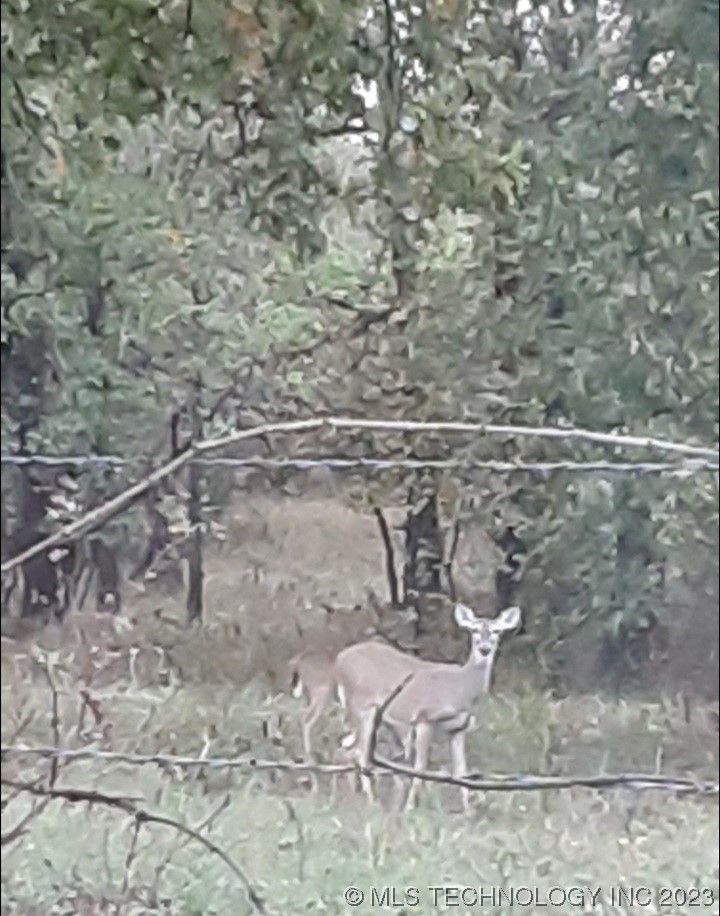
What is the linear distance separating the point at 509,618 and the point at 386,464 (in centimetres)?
12

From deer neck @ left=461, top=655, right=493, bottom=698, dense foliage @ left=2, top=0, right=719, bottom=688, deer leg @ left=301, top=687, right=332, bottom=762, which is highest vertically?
dense foliage @ left=2, top=0, right=719, bottom=688

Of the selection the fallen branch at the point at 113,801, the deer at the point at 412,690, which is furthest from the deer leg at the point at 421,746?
the fallen branch at the point at 113,801

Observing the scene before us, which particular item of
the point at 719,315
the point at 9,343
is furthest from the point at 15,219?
the point at 719,315

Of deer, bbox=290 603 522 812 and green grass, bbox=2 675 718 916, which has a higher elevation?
deer, bbox=290 603 522 812

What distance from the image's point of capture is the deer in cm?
80

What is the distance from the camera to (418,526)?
0.82 metres

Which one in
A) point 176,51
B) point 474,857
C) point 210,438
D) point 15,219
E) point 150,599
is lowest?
point 474,857

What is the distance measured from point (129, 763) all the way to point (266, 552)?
0.16 m

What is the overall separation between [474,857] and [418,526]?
208 millimetres

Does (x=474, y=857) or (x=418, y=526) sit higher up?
(x=418, y=526)

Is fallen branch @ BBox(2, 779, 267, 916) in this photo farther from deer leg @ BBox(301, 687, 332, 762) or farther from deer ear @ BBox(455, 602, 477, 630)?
deer ear @ BBox(455, 602, 477, 630)

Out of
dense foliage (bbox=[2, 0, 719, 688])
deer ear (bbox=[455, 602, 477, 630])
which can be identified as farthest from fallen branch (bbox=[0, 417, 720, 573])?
deer ear (bbox=[455, 602, 477, 630])

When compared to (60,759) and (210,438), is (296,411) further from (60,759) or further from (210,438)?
(60,759)

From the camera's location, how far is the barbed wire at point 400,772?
2.59ft
